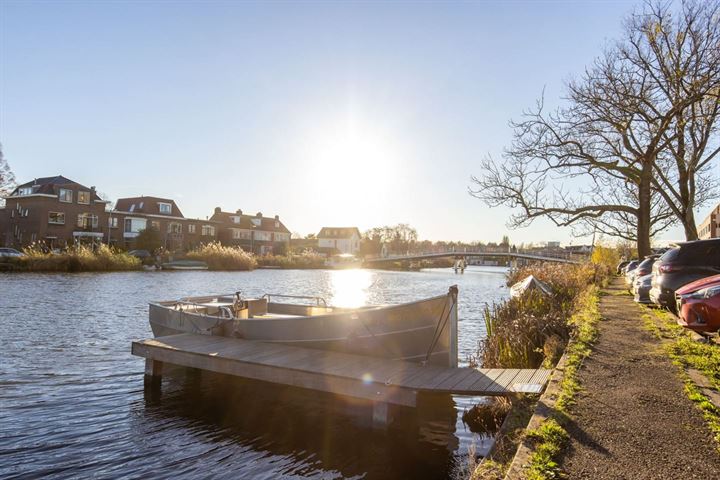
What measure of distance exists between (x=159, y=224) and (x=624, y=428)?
63788 millimetres

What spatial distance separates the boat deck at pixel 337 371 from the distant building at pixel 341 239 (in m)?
101

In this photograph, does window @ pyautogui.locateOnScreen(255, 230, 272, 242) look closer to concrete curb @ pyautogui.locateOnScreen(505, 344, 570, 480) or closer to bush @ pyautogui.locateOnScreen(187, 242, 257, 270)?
bush @ pyautogui.locateOnScreen(187, 242, 257, 270)

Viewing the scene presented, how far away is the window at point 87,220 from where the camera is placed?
176 ft

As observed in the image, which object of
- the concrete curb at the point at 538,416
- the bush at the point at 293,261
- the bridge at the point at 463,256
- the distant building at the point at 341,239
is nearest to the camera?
the concrete curb at the point at 538,416

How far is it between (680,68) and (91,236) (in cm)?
5597

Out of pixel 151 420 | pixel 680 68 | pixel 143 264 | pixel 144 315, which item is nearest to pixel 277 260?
pixel 143 264

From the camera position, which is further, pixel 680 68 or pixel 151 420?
pixel 680 68

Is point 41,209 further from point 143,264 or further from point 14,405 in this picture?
point 14,405

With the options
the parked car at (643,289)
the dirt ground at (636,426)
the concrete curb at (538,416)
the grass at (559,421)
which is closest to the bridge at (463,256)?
the parked car at (643,289)

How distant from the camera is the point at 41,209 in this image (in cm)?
5050

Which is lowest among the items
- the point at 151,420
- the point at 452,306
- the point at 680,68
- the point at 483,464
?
the point at 151,420

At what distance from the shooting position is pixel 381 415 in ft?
23.6

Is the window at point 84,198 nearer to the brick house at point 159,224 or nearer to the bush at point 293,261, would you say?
the brick house at point 159,224

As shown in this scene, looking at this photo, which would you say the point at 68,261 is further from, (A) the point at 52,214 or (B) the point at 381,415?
(B) the point at 381,415
